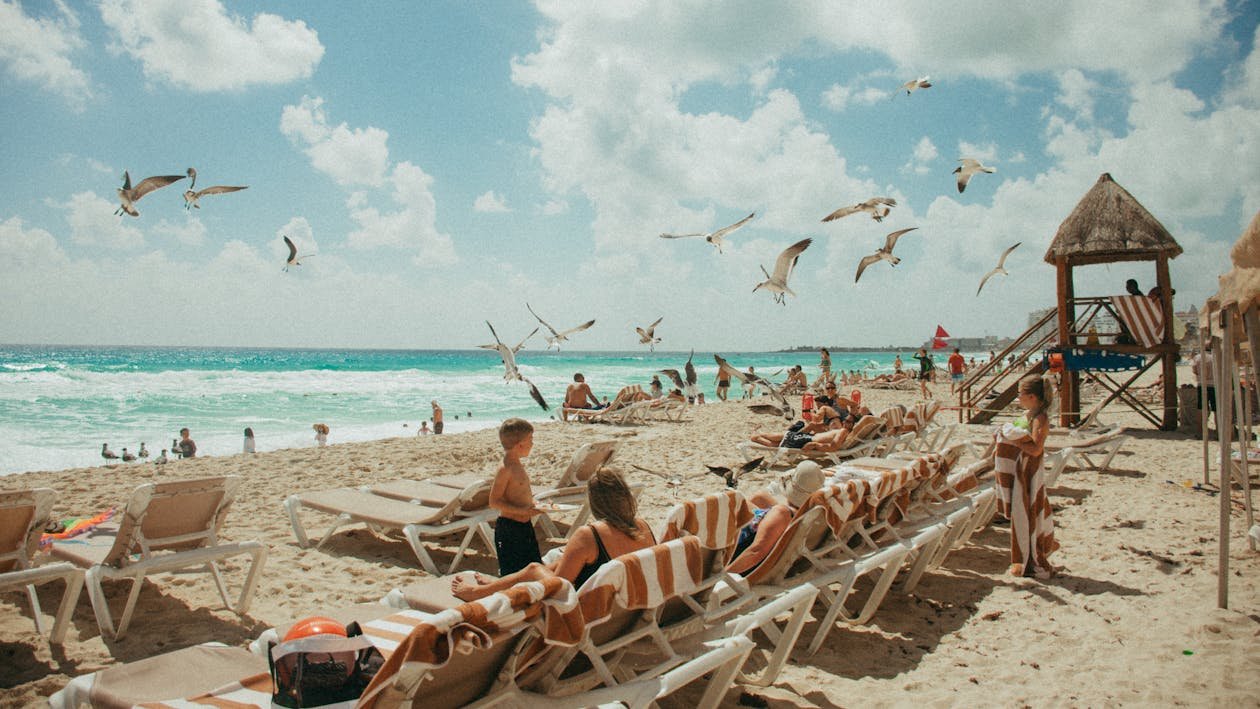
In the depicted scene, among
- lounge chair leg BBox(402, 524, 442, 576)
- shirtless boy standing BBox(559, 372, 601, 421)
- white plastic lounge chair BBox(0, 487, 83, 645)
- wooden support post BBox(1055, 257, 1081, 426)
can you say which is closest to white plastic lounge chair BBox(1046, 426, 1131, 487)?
wooden support post BBox(1055, 257, 1081, 426)

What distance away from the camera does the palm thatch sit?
12.3 m

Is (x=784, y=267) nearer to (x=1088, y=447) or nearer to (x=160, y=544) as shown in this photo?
(x=1088, y=447)

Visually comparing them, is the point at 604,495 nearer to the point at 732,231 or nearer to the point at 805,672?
the point at 805,672

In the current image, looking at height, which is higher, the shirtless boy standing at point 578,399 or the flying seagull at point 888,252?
the flying seagull at point 888,252

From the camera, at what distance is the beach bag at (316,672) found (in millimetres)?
1812

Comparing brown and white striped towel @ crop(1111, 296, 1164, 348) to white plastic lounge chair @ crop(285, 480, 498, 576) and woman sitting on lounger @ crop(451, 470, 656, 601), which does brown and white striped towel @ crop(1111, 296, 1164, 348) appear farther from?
woman sitting on lounger @ crop(451, 470, 656, 601)

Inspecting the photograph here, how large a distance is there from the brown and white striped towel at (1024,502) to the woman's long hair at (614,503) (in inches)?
118

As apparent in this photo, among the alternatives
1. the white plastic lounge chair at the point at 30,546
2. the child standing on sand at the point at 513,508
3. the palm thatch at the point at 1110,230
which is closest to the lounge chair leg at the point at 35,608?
the white plastic lounge chair at the point at 30,546

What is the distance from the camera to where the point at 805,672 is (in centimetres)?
340

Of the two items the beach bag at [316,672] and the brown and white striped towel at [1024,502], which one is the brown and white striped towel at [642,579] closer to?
the beach bag at [316,672]

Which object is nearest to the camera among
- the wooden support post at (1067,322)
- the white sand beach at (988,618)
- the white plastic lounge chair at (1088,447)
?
the white sand beach at (988,618)

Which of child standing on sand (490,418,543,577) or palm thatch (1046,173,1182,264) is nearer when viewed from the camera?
child standing on sand (490,418,543,577)

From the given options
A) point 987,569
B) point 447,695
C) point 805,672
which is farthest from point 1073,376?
point 447,695

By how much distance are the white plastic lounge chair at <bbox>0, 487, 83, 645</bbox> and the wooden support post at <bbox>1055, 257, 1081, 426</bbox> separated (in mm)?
14028
